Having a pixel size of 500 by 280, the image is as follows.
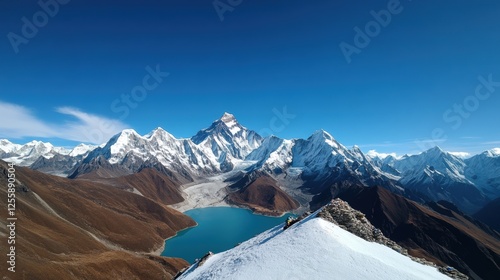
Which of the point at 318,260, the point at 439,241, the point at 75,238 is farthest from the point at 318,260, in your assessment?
the point at 439,241

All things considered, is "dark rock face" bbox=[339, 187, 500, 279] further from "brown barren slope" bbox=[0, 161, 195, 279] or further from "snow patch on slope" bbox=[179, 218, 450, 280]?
"snow patch on slope" bbox=[179, 218, 450, 280]

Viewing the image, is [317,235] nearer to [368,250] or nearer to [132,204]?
[368,250]

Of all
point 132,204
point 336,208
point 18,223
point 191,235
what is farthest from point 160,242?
point 336,208

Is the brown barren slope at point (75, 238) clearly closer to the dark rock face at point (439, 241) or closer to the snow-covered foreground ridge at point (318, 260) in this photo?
the snow-covered foreground ridge at point (318, 260)

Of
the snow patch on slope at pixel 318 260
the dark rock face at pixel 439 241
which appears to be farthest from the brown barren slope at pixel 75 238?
the dark rock face at pixel 439 241

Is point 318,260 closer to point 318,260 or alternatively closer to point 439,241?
point 318,260

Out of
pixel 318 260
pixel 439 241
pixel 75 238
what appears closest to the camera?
pixel 318 260

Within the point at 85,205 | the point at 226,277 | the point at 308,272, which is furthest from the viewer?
the point at 85,205

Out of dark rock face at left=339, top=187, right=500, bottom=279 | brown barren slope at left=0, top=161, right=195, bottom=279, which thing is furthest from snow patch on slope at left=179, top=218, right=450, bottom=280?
dark rock face at left=339, top=187, right=500, bottom=279
